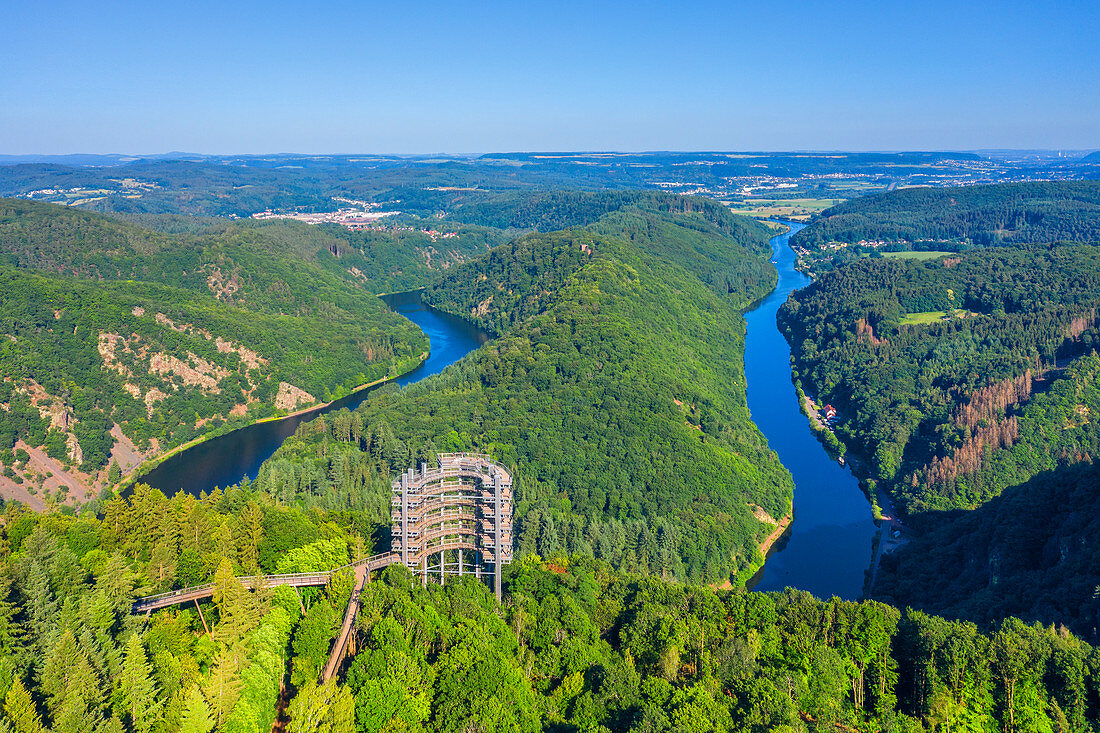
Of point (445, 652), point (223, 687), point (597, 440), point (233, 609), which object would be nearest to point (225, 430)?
point (597, 440)

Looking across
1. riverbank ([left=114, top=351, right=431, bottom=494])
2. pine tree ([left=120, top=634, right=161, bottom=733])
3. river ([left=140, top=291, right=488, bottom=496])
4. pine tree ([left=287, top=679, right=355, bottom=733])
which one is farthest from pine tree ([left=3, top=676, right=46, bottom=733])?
riverbank ([left=114, top=351, right=431, bottom=494])

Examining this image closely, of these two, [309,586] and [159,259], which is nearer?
[309,586]

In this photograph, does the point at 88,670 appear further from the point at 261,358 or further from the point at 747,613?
the point at 261,358

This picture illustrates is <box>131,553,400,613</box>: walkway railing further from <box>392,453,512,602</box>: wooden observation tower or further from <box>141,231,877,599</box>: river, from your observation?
<box>141,231,877,599</box>: river

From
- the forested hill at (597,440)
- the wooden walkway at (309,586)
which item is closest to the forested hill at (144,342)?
the forested hill at (597,440)

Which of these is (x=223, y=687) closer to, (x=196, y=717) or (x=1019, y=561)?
(x=196, y=717)

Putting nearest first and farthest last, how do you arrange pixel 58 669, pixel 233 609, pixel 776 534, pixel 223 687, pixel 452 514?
pixel 58 669, pixel 223 687, pixel 233 609, pixel 452 514, pixel 776 534
